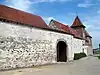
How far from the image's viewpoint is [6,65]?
51.1 feet

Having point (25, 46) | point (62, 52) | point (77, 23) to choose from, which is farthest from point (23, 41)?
point (77, 23)

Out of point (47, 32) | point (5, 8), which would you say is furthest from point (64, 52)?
point (5, 8)

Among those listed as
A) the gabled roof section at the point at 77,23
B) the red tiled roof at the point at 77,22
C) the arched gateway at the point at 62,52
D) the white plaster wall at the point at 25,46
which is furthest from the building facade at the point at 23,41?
the red tiled roof at the point at 77,22

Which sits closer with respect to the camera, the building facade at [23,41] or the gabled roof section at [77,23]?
the building facade at [23,41]

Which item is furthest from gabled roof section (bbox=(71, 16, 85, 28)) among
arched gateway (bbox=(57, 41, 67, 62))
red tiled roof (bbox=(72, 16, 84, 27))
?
arched gateway (bbox=(57, 41, 67, 62))

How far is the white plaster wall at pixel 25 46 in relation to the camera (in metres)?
15.7

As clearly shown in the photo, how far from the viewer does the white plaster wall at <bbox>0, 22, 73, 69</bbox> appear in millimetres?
15688

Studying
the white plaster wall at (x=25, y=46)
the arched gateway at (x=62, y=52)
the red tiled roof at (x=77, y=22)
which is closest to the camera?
the white plaster wall at (x=25, y=46)

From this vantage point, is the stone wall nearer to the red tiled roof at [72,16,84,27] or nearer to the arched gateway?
the arched gateway

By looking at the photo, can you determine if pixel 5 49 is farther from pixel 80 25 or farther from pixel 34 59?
pixel 80 25

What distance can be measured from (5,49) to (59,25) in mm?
16386

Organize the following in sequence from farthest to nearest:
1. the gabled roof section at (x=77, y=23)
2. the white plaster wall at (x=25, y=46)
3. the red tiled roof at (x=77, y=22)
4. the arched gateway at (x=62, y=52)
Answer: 1. the red tiled roof at (x=77, y=22)
2. the gabled roof section at (x=77, y=23)
3. the arched gateway at (x=62, y=52)
4. the white plaster wall at (x=25, y=46)

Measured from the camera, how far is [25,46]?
1788 centimetres

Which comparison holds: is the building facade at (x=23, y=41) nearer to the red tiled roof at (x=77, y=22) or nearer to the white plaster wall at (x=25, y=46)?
the white plaster wall at (x=25, y=46)
